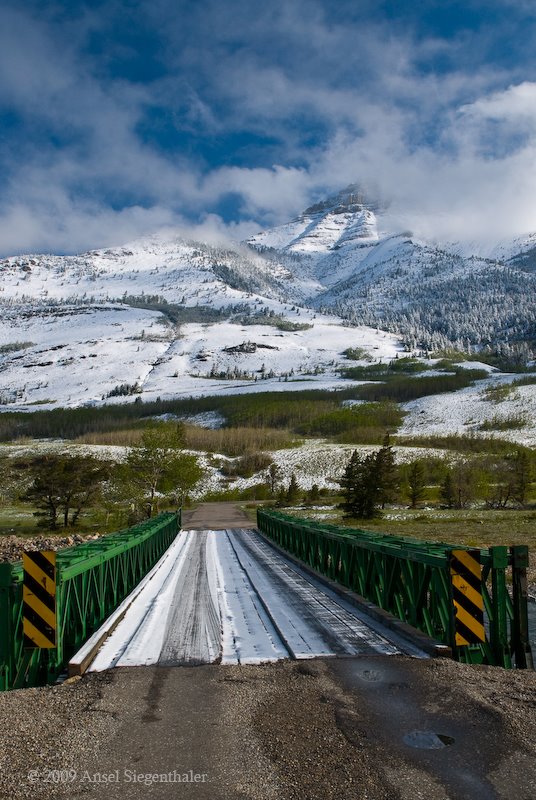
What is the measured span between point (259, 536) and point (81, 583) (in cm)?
2509

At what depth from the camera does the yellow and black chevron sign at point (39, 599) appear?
7520mm

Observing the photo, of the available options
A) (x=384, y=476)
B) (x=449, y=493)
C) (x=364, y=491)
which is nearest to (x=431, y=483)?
(x=449, y=493)

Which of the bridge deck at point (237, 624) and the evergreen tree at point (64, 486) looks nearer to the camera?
the bridge deck at point (237, 624)

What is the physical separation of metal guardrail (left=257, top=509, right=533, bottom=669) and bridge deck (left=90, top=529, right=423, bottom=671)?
58 centimetres

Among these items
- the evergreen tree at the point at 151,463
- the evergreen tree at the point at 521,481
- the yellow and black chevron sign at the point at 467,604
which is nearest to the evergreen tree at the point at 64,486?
the evergreen tree at the point at 151,463

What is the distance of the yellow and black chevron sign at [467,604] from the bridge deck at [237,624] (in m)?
0.69

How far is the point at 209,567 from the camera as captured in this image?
1831cm

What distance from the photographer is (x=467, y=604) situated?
25.4 feet

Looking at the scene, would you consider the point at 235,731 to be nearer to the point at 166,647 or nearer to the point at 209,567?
the point at 166,647

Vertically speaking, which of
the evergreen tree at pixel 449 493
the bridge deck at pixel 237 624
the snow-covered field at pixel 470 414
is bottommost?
the evergreen tree at pixel 449 493

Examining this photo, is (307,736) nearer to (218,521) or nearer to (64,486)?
(64,486)

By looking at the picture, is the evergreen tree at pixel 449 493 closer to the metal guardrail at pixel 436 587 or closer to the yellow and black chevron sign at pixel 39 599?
the metal guardrail at pixel 436 587

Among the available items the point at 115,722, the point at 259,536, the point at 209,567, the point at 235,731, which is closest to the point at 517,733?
the point at 235,731

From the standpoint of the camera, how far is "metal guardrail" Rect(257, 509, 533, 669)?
7855 millimetres
